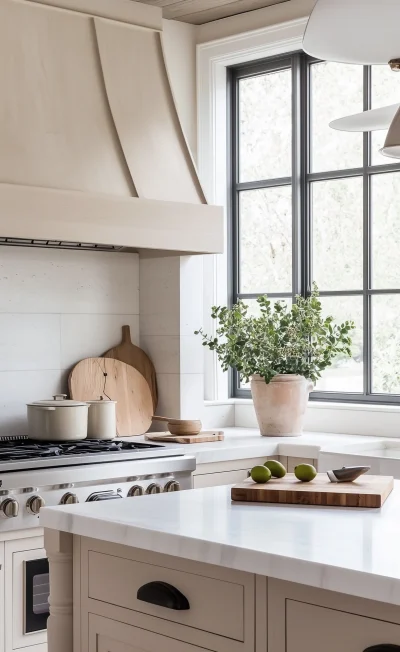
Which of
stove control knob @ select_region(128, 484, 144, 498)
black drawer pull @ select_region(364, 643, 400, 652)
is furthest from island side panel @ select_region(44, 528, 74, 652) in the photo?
Answer: stove control knob @ select_region(128, 484, 144, 498)

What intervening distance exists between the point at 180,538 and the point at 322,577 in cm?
38

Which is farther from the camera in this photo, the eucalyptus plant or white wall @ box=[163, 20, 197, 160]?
white wall @ box=[163, 20, 197, 160]

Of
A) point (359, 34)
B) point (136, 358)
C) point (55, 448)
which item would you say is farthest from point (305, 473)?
point (136, 358)

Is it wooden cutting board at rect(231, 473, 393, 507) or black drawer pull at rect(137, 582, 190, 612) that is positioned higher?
wooden cutting board at rect(231, 473, 393, 507)

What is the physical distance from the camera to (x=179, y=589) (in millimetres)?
2014

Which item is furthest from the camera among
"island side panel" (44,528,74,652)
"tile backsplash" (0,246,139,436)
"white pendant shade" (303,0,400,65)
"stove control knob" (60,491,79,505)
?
"tile backsplash" (0,246,139,436)

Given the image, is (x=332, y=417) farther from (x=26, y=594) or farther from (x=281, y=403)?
(x=26, y=594)

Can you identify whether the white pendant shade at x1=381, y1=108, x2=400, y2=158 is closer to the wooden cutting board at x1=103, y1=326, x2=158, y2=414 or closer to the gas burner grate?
the gas burner grate

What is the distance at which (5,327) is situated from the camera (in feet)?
13.9

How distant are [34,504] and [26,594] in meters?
0.31

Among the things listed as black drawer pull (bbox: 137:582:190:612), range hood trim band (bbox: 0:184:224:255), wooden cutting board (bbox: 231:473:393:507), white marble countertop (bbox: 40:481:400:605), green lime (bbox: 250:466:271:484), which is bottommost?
black drawer pull (bbox: 137:582:190:612)

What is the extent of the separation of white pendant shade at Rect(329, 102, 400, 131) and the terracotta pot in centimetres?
203

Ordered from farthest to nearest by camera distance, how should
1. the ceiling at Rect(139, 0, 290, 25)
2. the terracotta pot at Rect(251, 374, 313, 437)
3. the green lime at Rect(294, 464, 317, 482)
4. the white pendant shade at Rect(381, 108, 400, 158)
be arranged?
the ceiling at Rect(139, 0, 290, 25) < the terracotta pot at Rect(251, 374, 313, 437) < the green lime at Rect(294, 464, 317, 482) < the white pendant shade at Rect(381, 108, 400, 158)

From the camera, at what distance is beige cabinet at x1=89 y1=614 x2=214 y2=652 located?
6.62 feet
